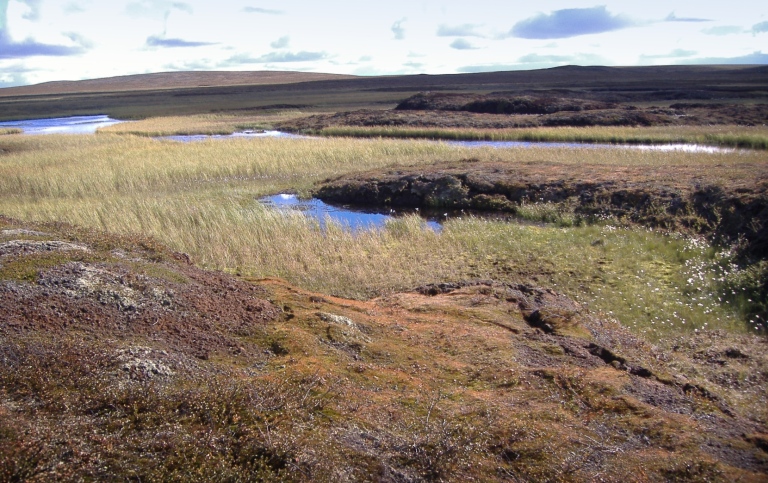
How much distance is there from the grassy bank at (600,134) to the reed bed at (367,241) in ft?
22.6

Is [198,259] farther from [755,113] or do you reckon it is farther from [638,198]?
[755,113]

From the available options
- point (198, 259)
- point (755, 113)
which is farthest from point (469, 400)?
point (755, 113)

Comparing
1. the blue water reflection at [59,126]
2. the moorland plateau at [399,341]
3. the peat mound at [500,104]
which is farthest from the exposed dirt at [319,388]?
the blue water reflection at [59,126]

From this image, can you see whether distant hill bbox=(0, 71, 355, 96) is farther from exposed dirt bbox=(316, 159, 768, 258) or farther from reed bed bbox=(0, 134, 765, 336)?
exposed dirt bbox=(316, 159, 768, 258)

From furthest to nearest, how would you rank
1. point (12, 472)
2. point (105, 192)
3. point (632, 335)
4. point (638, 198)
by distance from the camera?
1. point (105, 192)
2. point (638, 198)
3. point (632, 335)
4. point (12, 472)

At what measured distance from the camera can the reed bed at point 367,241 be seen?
11.0m

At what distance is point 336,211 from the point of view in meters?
→ 20.7

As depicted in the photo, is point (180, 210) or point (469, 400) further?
point (180, 210)

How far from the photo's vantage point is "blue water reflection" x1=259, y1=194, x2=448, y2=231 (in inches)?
753

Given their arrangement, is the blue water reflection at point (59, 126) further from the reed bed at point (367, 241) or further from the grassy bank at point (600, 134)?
the reed bed at point (367, 241)

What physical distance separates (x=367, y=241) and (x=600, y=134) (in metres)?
25.9

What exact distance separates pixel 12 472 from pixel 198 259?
368 inches

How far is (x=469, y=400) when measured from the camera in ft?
17.9

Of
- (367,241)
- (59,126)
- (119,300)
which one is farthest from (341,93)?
(119,300)
